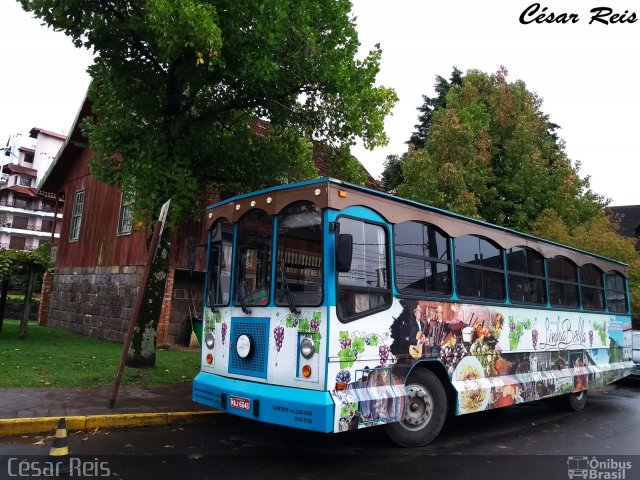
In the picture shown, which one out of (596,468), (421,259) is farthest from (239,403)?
(596,468)

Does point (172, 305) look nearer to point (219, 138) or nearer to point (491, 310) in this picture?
point (219, 138)

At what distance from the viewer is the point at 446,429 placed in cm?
748

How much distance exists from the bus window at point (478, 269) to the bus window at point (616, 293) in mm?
4860

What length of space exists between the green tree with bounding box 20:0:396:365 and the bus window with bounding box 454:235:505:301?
139 inches

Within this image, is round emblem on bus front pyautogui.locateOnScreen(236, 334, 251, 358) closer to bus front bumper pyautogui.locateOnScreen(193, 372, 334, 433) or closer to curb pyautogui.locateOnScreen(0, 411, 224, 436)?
bus front bumper pyautogui.locateOnScreen(193, 372, 334, 433)

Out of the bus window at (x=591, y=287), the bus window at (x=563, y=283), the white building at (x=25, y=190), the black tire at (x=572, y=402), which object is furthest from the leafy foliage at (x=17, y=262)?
the white building at (x=25, y=190)

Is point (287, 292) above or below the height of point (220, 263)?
below

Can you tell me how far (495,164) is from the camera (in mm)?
21812

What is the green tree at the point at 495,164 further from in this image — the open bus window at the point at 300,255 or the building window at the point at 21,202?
the building window at the point at 21,202

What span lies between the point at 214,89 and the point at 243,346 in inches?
240

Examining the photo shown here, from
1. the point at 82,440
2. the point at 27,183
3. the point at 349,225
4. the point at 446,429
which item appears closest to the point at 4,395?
the point at 82,440

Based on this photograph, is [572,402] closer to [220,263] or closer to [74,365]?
[220,263]

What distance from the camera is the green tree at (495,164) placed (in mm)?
17609

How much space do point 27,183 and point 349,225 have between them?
73.4 meters
